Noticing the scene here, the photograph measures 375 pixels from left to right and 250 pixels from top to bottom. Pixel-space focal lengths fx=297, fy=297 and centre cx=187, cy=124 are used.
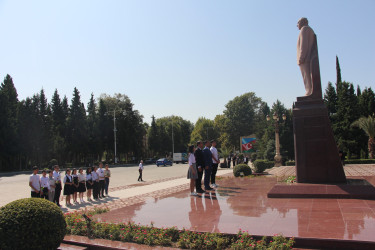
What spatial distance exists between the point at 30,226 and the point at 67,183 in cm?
827

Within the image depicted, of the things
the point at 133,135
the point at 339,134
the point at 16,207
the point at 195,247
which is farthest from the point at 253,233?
the point at 133,135

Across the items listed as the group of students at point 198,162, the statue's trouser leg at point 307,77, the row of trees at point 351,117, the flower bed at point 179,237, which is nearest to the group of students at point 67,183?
the flower bed at point 179,237

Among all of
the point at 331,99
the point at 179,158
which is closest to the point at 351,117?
the point at 331,99

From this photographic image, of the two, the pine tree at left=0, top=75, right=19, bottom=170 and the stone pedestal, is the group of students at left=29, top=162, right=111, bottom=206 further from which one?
the pine tree at left=0, top=75, right=19, bottom=170

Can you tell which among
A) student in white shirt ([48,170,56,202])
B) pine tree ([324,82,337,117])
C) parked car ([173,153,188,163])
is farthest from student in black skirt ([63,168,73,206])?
parked car ([173,153,188,163])

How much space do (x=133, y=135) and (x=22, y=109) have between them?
24.0 meters

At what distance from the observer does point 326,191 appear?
329 inches

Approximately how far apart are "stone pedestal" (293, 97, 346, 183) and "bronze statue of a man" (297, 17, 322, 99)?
1.52 ft

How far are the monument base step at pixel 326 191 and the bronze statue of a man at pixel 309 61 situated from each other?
3.07m

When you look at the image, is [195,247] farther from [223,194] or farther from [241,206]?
[223,194]

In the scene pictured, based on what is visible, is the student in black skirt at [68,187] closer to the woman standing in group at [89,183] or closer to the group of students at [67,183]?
the group of students at [67,183]

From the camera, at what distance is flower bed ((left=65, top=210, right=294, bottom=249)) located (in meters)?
4.71

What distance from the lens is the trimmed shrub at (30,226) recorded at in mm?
4449

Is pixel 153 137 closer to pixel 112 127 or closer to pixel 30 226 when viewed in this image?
pixel 112 127
